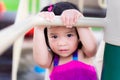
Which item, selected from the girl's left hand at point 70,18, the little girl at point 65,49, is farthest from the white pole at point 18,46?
the girl's left hand at point 70,18

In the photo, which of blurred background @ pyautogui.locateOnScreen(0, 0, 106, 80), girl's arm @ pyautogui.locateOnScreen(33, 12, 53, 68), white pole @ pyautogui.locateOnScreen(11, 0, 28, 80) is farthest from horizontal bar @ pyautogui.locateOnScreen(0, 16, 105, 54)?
blurred background @ pyautogui.locateOnScreen(0, 0, 106, 80)

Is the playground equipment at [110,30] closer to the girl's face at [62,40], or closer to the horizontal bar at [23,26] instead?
the horizontal bar at [23,26]

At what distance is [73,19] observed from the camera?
1.81 ft

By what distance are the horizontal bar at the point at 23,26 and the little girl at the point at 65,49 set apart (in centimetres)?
10

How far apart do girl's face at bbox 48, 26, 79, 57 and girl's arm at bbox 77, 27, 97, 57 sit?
3 cm

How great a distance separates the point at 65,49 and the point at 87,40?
6 cm

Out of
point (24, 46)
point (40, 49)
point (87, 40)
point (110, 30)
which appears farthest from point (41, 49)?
point (24, 46)

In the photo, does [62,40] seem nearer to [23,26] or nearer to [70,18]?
[70,18]

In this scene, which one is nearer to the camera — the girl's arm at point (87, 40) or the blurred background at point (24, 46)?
the girl's arm at point (87, 40)

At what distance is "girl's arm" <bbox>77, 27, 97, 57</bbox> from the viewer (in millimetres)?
633

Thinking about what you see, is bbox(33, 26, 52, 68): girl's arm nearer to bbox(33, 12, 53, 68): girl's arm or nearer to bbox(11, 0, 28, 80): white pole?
bbox(33, 12, 53, 68): girl's arm

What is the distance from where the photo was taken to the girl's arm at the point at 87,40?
2.08 ft

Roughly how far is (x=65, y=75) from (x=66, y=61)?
45 millimetres

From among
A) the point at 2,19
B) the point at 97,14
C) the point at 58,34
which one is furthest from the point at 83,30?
the point at 2,19
